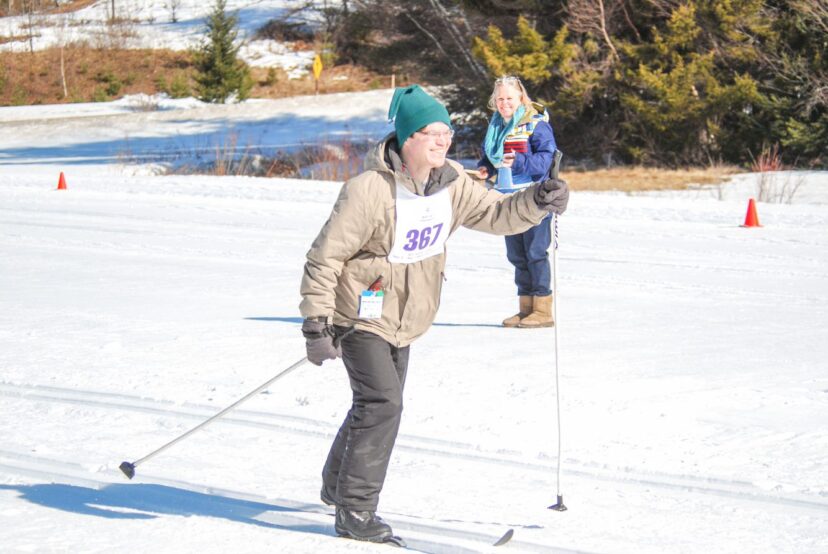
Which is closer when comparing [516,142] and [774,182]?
[516,142]

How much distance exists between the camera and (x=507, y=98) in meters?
7.48

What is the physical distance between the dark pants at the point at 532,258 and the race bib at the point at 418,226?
3.70 m

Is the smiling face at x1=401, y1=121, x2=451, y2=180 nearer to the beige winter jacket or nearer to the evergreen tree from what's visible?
the beige winter jacket

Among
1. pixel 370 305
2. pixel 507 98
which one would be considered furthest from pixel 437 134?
pixel 507 98

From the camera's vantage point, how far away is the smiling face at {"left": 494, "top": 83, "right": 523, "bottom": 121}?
7492 mm

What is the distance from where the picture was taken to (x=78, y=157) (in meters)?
28.7

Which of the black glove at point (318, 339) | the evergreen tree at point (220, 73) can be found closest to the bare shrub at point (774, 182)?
the black glove at point (318, 339)

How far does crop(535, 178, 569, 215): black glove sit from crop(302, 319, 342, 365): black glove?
961 millimetres

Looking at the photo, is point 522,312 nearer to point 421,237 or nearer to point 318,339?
point 421,237

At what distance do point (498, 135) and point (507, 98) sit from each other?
0.28 metres

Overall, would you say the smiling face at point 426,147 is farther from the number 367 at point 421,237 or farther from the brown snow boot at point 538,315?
the brown snow boot at point 538,315

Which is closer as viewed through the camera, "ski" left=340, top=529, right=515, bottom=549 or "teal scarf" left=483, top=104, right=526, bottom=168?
"ski" left=340, top=529, right=515, bottom=549

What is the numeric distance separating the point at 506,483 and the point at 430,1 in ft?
77.2

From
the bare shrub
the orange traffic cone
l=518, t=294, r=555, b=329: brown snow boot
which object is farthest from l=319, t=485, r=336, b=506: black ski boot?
the bare shrub
